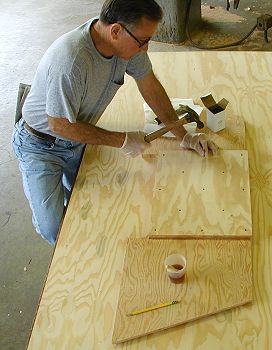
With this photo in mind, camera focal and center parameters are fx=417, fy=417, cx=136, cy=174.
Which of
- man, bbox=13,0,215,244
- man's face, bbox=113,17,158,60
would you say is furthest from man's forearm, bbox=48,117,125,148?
man's face, bbox=113,17,158,60

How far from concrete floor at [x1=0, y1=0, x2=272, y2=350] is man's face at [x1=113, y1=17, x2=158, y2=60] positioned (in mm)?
1506

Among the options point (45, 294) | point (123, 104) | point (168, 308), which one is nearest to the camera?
point (168, 308)

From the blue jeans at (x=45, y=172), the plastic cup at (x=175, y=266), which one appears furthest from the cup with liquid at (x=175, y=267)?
the blue jeans at (x=45, y=172)

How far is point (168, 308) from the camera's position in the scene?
1.37 metres

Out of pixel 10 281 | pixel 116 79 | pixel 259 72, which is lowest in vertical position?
pixel 10 281

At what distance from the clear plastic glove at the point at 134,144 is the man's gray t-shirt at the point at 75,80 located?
9.5 inches

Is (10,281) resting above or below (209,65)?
below

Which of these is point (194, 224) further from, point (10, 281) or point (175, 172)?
point (10, 281)

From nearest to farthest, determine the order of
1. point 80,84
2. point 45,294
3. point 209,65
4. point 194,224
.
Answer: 1. point 45,294
2. point 194,224
3. point 80,84
4. point 209,65

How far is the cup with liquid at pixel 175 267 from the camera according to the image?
1408 millimetres

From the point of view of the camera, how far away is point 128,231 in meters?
1.64

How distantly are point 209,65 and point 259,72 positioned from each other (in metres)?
0.30

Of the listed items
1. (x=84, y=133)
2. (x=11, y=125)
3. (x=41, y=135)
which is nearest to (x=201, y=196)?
(x=84, y=133)

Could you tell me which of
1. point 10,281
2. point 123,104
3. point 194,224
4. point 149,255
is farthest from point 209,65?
point 10,281
